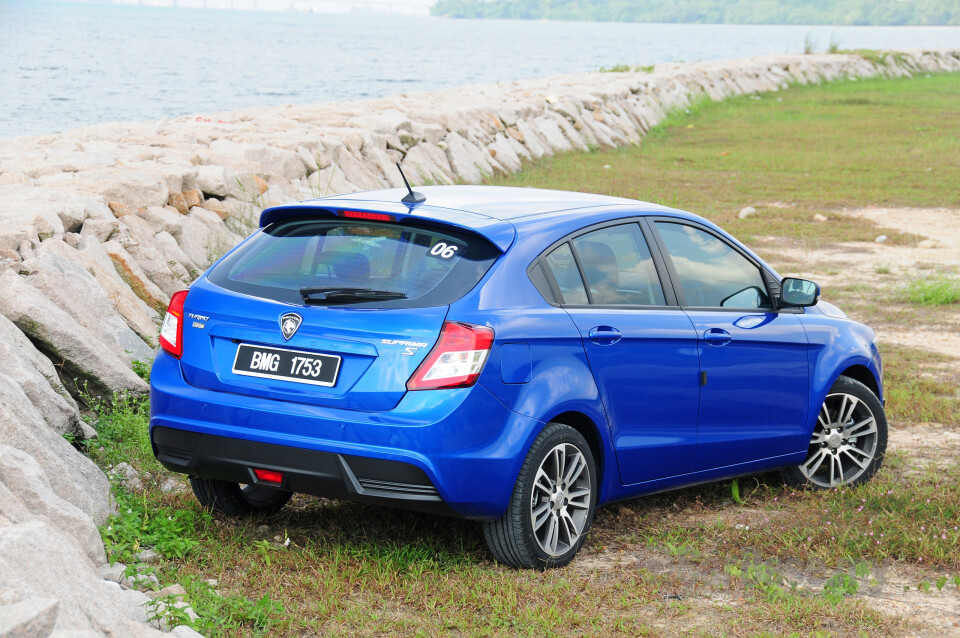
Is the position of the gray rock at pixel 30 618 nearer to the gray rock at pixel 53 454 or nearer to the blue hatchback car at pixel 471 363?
the blue hatchback car at pixel 471 363

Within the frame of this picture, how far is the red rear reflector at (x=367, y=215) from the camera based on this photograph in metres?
4.94

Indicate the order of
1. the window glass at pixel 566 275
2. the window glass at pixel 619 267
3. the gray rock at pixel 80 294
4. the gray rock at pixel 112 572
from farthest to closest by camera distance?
the gray rock at pixel 80 294, the window glass at pixel 619 267, the window glass at pixel 566 275, the gray rock at pixel 112 572

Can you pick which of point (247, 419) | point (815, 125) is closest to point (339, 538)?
point (247, 419)

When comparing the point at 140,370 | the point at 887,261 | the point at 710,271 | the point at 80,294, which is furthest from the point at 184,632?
the point at 887,261

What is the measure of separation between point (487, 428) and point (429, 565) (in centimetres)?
80

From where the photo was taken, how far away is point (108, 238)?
8539mm

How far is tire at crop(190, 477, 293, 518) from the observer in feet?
18.1

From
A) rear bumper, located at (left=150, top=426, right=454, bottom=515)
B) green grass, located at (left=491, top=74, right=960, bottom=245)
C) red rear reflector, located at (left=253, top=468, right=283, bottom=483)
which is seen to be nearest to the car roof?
rear bumper, located at (left=150, top=426, right=454, bottom=515)

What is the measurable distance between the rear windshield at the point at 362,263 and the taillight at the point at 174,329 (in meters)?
0.19

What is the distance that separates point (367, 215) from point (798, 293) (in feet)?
8.18

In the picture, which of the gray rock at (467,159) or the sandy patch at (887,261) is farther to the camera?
the gray rock at (467,159)

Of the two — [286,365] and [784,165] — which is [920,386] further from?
[784,165]

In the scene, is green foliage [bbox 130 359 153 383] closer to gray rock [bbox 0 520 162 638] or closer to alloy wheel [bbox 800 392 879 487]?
gray rock [bbox 0 520 162 638]

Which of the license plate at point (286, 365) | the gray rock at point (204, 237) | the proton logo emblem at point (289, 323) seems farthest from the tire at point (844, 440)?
the gray rock at point (204, 237)
